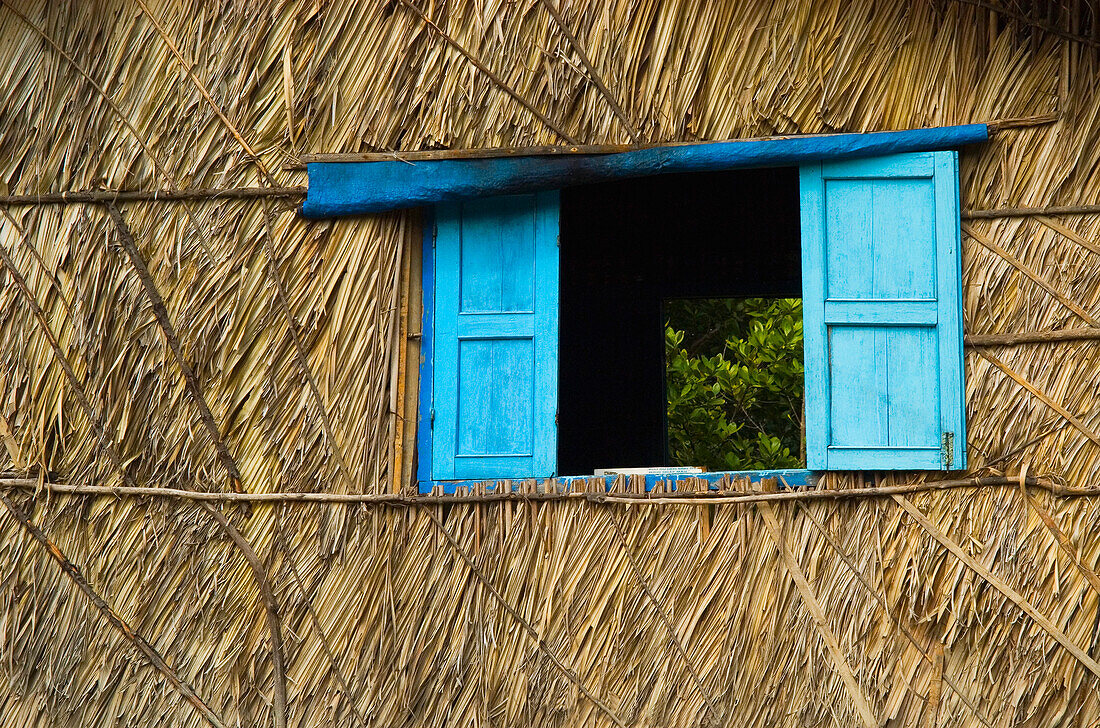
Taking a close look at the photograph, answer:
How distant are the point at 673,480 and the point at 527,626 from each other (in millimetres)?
736

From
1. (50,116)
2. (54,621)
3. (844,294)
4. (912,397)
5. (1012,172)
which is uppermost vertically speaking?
(50,116)

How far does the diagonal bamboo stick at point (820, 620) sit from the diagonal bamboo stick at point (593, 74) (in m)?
1.43

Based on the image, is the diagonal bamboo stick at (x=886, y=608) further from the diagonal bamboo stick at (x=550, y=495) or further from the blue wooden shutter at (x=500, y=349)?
the blue wooden shutter at (x=500, y=349)

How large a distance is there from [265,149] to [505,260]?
1.01m

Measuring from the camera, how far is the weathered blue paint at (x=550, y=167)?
13.7ft

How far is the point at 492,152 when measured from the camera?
4.41m

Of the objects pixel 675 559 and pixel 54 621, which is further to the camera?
pixel 54 621

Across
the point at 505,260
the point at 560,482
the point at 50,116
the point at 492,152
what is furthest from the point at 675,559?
the point at 50,116

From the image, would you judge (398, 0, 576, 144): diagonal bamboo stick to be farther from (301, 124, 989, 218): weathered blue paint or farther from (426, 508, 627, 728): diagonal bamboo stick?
(426, 508, 627, 728): diagonal bamboo stick

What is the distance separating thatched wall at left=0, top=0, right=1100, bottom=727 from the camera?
13.4ft

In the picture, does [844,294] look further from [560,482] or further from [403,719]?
[403,719]

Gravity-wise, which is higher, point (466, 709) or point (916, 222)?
point (916, 222)

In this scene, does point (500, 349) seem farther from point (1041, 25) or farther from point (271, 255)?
point (1041, 25)

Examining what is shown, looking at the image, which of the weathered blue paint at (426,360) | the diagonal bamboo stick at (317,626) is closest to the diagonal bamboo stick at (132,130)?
the weathered blue paint at (426,360)
